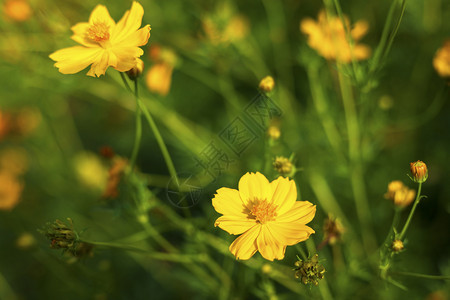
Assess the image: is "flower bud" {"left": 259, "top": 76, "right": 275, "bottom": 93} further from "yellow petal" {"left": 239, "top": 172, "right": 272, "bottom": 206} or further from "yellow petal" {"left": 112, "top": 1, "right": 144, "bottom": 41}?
"yellow petal" {"left": 112, "top": 1, "right": 144, "bottom": 41}

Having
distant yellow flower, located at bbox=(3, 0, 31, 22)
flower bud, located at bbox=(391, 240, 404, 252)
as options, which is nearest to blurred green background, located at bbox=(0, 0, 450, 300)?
distant yellow flower, located at bbox=(3, 0, 31, 22)

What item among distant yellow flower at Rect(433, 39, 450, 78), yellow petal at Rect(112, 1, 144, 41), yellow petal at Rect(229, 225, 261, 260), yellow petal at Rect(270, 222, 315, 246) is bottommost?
yellow petal at Rect(229, 225, 261, 260)

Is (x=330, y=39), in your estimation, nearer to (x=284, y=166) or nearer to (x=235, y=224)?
(x=284, y=166)

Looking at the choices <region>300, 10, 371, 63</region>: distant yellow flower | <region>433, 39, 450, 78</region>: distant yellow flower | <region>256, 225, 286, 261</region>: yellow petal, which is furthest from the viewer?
<region>300, 10, 371, 63</region>: distant yellow flower

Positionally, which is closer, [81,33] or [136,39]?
[136,39]

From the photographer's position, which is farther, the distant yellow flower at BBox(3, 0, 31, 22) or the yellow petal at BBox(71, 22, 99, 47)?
the distant yellow flower at BBox(3, 0, 31, 22)

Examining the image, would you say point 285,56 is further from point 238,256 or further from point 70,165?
point 238,256

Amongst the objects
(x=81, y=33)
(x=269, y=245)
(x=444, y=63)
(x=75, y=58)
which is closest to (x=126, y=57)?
(x=75, y=58)
